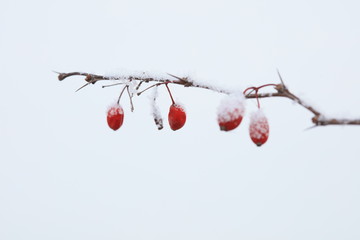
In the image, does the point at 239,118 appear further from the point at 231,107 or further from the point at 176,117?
the point at 176,117

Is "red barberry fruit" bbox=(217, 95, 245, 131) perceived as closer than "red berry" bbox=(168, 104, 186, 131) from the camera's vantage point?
Yes

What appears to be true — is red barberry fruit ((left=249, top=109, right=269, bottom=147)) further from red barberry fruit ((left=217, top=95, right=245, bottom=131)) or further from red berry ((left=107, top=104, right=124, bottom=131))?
red berry ((left=107, top=104, right=124, bottom=131))

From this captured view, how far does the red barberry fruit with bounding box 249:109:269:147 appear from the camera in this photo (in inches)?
47.9

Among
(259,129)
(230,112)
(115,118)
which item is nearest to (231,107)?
(230,112)

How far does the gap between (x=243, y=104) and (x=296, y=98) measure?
0.18m

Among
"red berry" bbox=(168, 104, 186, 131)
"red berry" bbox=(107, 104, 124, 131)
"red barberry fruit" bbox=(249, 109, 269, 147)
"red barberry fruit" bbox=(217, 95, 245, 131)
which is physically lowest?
"red barberry fruit" bbox=(249, 109, 269, 147)

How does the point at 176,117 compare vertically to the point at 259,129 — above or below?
above

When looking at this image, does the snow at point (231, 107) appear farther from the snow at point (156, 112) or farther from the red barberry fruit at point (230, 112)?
the snow at point (156, 112)

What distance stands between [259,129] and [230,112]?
0.14 meters

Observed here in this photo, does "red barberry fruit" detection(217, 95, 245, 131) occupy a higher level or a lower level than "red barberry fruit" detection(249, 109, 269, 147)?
higher

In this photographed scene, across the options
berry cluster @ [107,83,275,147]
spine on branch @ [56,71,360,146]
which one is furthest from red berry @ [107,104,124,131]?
berry cluster @ [107,83,275,147]

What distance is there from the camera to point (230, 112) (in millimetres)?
1136

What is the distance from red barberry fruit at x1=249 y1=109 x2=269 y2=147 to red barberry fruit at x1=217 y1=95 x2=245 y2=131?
0.08 meters

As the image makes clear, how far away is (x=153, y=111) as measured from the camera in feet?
5.11
